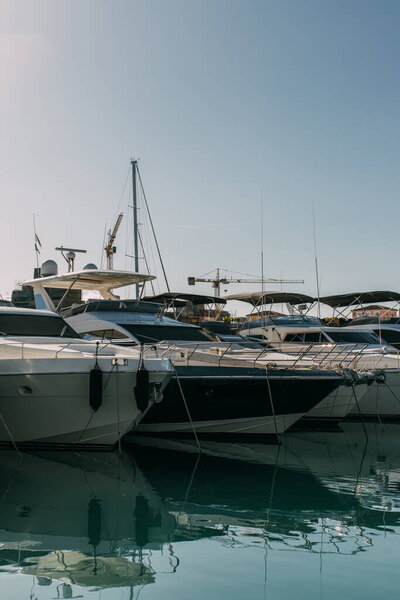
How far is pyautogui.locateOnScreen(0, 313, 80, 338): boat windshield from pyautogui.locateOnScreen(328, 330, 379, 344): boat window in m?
9.67

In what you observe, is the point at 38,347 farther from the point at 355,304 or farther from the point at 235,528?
the point at 355,304

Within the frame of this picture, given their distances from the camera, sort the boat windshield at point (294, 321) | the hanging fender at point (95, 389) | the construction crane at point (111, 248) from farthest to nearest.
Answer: the construction crane at point (111, 248) → the boat windshield at point (294, 321) → the hanging fender at point (95, 389)

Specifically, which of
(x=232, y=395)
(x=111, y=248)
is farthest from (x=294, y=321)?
(x=111, y=248)

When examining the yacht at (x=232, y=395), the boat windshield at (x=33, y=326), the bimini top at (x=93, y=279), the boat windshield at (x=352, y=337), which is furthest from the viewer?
the boat windshield at (x=352, y=337)

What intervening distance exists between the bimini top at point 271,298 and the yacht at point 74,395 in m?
15.9

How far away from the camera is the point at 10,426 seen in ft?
34.1

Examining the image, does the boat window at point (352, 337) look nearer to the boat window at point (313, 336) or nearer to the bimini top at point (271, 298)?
the boat window at point (313, 336)

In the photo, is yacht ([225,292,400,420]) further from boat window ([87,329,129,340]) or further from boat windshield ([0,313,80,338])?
boat windshield ([0,313,80,338])

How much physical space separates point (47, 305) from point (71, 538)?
12.0 metres

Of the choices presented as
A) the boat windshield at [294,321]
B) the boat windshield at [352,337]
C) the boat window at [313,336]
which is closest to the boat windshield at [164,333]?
the boat window at [313,336]

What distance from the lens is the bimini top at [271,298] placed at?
26000mm

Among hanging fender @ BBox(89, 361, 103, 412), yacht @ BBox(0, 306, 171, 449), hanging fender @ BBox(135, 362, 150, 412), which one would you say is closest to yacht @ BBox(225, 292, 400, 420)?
hanging fender @ BBox(135, 362, 150, 412)

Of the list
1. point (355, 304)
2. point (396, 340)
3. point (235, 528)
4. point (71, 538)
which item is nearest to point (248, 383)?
point (235, 528)

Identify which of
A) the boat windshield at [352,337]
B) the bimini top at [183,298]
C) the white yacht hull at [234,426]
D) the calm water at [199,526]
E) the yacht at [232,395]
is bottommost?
the calm water at [199,526]
